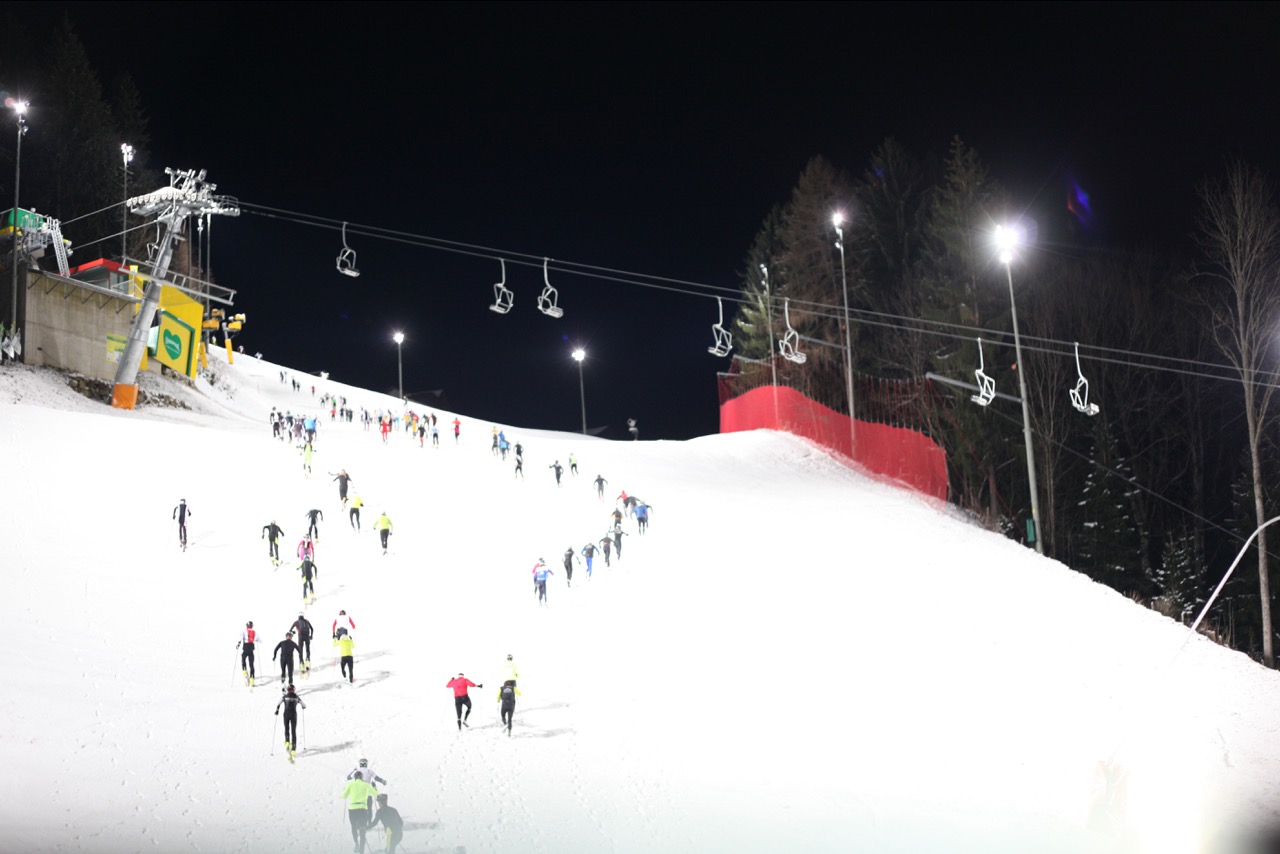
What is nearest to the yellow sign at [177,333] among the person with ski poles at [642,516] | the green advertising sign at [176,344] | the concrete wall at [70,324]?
the green advertising sign at [176,344]

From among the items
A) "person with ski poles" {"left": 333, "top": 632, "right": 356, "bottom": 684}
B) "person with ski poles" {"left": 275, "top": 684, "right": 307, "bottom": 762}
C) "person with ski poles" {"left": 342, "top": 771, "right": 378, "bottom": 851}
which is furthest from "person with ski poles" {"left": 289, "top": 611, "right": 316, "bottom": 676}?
"person with ski poles" {"left": 342, "top": 771, "right": 378, "bottom": 851}

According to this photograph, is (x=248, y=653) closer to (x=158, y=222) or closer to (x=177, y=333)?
(x=158, y=222)

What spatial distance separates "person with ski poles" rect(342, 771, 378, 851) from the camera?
499 inches

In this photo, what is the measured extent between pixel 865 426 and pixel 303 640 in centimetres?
3511

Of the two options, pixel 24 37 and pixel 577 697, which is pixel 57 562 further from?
pixel 24 37

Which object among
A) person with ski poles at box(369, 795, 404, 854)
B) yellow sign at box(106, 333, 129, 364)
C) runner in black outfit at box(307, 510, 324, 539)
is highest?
yellow sign at box(106, 333, 129, 364)

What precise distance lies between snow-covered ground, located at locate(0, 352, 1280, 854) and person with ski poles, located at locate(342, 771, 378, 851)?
63 cm

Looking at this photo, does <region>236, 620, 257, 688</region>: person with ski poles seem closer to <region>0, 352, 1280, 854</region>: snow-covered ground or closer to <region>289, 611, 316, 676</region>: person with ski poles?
<region>0, 352, 1280, 854</region>: snow-covered ground

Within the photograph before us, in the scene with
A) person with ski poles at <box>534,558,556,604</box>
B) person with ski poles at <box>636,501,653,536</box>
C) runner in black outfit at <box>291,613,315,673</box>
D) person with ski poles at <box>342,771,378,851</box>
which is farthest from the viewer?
person with ski poles at <box>636,501,653,536</box>

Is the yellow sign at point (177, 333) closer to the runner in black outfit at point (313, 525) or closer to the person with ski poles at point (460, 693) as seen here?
the runner in black outfit at point (313, 525)

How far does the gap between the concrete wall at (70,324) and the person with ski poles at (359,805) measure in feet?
139

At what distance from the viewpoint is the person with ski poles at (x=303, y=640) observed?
731 inches

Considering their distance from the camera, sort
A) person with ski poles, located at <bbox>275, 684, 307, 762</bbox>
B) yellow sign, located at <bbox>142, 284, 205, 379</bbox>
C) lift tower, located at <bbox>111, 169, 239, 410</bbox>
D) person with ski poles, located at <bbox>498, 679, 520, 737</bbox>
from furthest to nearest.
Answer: yellow sign, located at <bbox>142, 284, 205, 379</bbox>, lift tower, located at <bbox>111, 169, 239, 410</bbox>, person with ski poles, located at <bbox>498, 679, 520, 737</bbox>, person with ski poles, located at <bbox>275, 684, 307, 762</bbox>

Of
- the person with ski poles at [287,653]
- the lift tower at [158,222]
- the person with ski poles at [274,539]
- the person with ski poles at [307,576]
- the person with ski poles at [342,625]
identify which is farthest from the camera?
the lift tower at [158,222]
